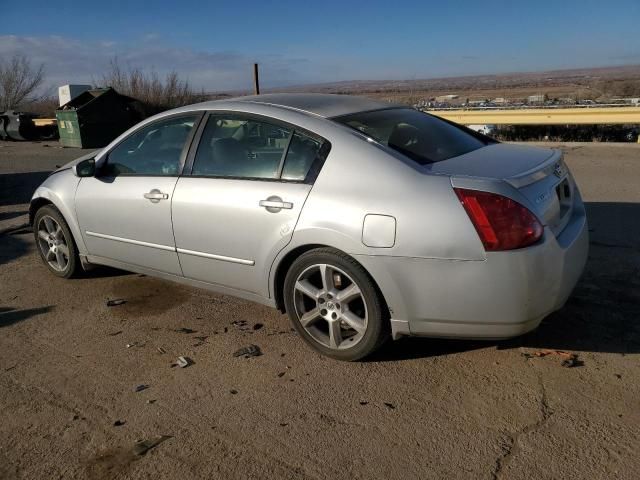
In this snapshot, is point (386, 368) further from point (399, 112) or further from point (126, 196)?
point (126, 196)

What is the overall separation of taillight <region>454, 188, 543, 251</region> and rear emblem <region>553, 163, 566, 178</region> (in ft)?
2.25

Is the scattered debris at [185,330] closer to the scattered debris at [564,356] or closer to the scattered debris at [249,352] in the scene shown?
the scattered debris at [249,352]

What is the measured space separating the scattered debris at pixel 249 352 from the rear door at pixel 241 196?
1.17 ft

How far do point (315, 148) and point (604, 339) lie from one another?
2.19m

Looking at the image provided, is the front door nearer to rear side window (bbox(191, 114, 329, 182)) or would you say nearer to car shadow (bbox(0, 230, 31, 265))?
rear side window (bbox(191, 114, 329, 182))

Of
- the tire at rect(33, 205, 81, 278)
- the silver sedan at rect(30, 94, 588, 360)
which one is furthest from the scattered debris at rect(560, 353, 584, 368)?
the tire at rect(33, 205, 81, 278)

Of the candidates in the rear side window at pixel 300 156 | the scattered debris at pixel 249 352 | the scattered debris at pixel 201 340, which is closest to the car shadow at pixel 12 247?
the scattered debris at pixel 201 340

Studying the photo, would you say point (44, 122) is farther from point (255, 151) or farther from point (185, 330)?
point (255, 151)

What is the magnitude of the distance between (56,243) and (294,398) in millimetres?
3145

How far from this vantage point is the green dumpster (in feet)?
59.5

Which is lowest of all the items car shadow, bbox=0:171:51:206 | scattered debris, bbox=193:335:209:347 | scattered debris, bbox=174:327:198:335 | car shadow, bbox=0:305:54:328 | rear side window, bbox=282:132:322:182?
scattered debris, bbox=193:335:209:347

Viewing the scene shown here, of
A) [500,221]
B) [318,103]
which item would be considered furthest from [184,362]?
[500,221]

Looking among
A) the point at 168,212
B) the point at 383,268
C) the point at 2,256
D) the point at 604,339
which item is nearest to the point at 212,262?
the point at 168,212

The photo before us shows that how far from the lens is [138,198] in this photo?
4.29 meters
